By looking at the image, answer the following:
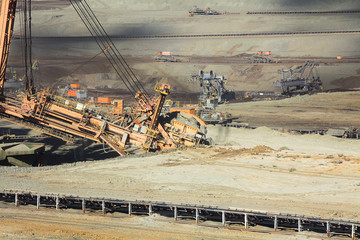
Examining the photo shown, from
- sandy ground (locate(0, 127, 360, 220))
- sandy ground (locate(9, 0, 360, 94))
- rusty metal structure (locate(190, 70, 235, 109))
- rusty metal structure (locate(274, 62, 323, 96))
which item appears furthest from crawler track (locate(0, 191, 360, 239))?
sandy ground (locate(9, 0, 360, 94))

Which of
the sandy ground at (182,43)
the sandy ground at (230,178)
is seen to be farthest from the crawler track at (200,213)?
the sandy ground at (182,43)

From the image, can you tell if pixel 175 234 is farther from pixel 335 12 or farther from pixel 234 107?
pixel 335 12

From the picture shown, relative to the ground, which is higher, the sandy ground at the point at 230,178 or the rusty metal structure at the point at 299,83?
the rusty metal structure at the point at 299,83

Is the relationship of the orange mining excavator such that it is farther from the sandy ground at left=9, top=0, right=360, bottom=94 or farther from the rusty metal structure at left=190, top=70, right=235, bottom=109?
the sandy ground at left=9, top=0, right=360, bottom=94

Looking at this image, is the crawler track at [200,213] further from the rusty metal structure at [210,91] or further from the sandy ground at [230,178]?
the rusty metal structure at [210,91]

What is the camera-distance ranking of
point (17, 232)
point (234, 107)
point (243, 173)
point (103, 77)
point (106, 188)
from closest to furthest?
1. point (17, 232)
2. point (106, 188)
3. point (243, 173)
4. point (234, 107)
5. point (103, 77)

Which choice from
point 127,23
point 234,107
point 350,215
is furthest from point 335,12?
point 350,215
